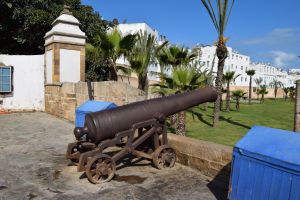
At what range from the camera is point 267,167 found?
342 centimetres

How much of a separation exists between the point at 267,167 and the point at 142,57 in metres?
7.90

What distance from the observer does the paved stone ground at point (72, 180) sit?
14.7 ft

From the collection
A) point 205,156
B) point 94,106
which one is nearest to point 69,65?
point 94,106

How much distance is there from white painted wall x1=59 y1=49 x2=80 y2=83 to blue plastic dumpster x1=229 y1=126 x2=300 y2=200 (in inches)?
396

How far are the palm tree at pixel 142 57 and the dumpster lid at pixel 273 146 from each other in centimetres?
723

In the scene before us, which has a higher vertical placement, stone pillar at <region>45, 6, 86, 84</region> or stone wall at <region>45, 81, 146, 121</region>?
stone pillar at <region>45, 6, 86, 84</region>

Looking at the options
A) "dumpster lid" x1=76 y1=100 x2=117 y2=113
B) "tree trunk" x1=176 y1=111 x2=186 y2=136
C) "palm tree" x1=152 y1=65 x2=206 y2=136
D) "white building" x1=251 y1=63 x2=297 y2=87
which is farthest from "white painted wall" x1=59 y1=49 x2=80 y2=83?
"white building" x1=251 y1=63 x2=297 y2=87

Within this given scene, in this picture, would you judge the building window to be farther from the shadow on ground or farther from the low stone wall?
the shadow on ground

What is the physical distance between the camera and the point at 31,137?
843cm

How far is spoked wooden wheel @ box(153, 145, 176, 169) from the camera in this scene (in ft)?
18.3

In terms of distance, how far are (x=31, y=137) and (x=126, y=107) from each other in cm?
412

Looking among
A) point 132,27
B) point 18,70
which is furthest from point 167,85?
point 132,27

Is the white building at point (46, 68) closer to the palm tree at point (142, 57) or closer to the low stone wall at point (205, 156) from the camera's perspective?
the palm tree at point (142, 57)

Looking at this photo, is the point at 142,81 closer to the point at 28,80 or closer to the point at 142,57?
the point at 142,57
